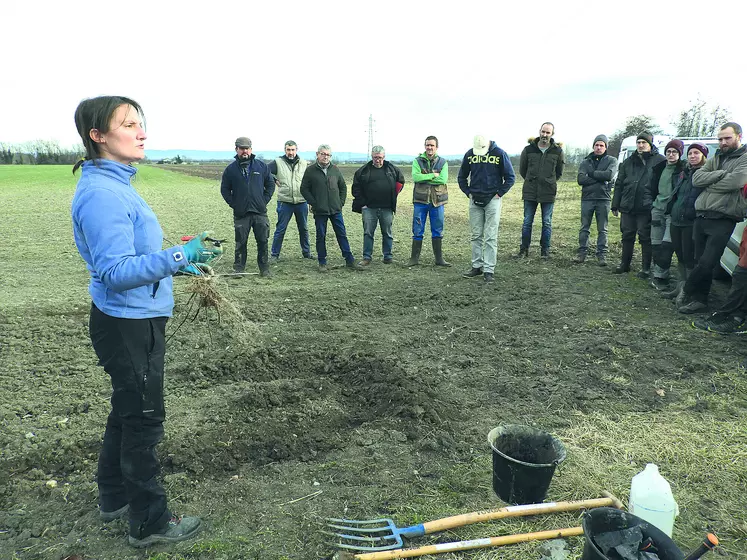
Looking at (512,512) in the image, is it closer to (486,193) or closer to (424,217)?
(486,193)

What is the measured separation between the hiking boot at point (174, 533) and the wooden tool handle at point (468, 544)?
87 cm

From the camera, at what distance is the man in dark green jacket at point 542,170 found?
29.5ft

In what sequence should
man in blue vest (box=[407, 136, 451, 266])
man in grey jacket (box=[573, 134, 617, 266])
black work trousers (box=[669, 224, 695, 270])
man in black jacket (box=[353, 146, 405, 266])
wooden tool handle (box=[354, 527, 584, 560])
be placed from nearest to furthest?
1. wooden tool handle (box=[354, 527, 584, 560])
2. black work trousers (box=[669, 224, 695, 270])
3. man in grey jacket (box=[573, 134, 617, 266])
4. man in blue vest (box=[407, 136, 451, 266])
5. man in black jacket (box=[353, 146, 405, 266])

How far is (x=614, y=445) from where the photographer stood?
12.0 ft

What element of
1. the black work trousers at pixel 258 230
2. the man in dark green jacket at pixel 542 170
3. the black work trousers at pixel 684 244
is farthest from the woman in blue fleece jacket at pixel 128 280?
the man in dark green jacket at pixel 542 170

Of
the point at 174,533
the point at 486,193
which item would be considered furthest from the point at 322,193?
the point at 174,533

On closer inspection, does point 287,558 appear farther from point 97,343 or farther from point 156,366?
point 97,343

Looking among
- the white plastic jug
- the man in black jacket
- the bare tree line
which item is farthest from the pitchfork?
the bare tree line

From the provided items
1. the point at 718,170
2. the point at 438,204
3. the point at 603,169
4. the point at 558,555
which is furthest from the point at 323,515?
the point at 603,169

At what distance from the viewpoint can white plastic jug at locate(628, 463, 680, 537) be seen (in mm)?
2682

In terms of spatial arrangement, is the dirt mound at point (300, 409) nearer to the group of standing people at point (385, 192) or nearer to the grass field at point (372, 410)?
the grass field at point (372, 410)

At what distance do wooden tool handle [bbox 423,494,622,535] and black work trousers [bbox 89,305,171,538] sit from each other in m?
1.39

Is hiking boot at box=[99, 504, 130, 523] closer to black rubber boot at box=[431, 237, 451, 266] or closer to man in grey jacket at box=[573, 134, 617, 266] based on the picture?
black rubber boot at box=[431, 237, 451, 266]

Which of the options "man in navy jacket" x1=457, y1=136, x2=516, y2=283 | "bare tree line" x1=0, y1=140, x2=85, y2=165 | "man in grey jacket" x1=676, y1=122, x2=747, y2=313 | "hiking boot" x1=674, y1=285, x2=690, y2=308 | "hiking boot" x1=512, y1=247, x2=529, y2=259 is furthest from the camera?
"bare tree line" x1=0, y1=140, x2=85, y2=165
